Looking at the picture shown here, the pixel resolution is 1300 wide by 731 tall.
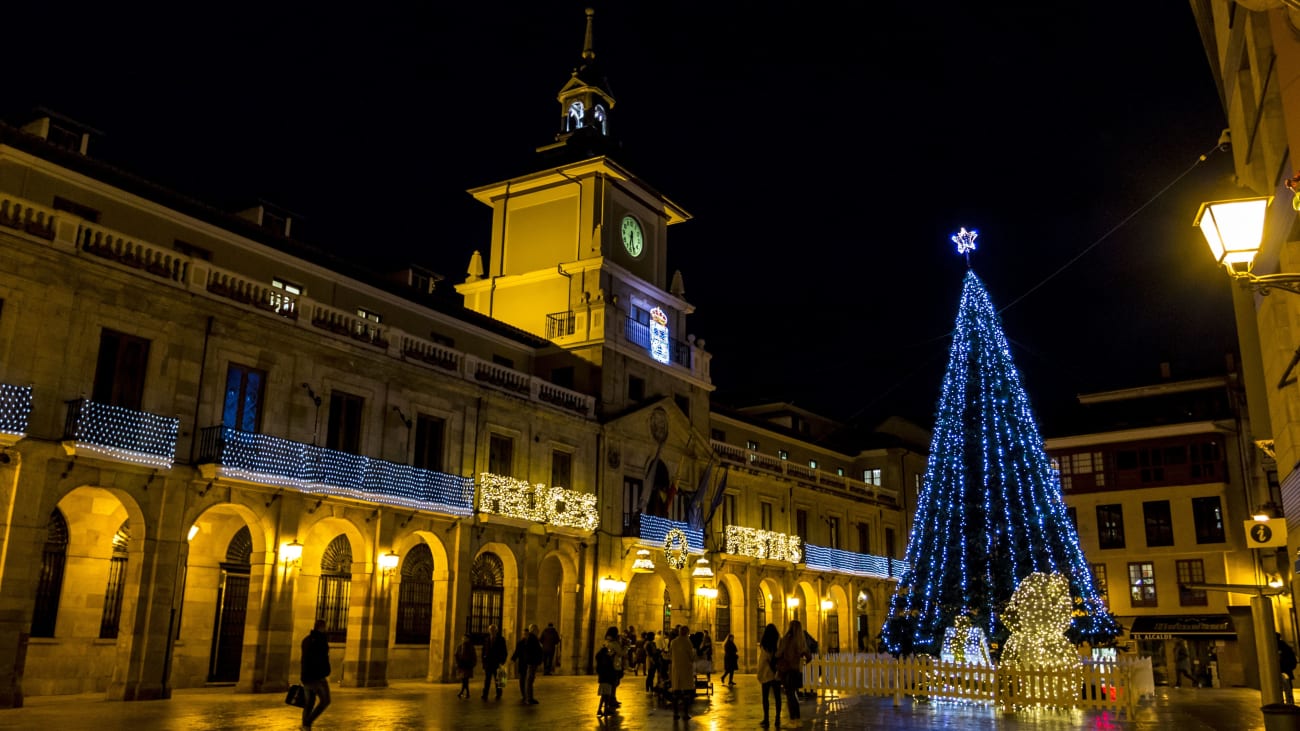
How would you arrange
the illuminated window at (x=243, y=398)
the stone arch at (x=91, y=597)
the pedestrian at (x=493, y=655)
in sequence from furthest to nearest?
the illuminated window at (x=243, y=398)
the pedestrian at (x=493, y=655)
the stone arch at (x=91, y=597)

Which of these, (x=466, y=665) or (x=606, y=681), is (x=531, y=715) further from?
(x=466, y=665)

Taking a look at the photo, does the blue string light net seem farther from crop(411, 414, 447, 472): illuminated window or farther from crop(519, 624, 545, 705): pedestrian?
crop(411, 414, 447, 472): illuminated window

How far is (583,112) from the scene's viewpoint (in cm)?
4275

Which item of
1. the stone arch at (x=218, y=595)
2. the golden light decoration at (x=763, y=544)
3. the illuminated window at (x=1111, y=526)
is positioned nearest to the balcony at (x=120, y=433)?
the stone arch at (x=218, y=595)

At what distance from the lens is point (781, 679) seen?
17.4 m

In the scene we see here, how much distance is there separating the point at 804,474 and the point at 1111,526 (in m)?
16.0

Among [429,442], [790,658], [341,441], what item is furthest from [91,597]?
[790,658]

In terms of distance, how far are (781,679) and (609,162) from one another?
25.8m

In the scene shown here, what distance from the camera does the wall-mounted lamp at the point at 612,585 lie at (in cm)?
3497

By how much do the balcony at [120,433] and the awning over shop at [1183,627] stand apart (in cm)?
4244

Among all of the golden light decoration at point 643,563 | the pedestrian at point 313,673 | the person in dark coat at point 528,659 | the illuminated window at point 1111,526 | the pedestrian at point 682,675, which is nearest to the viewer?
the pedestrian at point 313,673

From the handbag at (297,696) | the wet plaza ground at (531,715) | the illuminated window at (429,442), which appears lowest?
the wet plaza ground at (531,715)

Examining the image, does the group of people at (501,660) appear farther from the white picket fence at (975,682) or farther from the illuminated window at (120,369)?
the illuminated window at (120,369)

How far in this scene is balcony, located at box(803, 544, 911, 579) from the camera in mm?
47094
